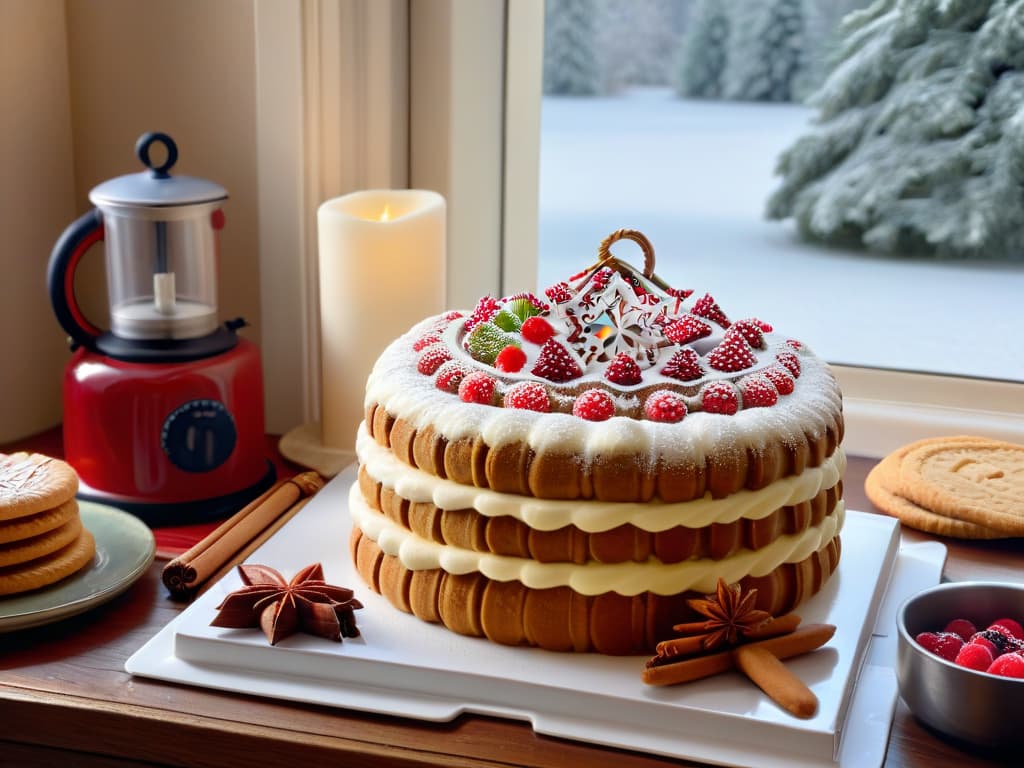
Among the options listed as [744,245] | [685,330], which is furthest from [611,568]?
[744,245]

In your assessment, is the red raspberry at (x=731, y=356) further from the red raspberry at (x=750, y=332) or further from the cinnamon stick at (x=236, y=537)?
the cinnamon stick at (x=236, y=537)

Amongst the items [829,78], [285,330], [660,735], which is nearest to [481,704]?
[660,735]

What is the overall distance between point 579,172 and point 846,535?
770mm

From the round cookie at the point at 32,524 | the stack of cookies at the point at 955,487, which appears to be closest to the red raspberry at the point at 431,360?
the round cookie at the point at 32,524

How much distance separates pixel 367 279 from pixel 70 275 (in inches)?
12.6

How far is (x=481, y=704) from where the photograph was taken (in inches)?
39.3

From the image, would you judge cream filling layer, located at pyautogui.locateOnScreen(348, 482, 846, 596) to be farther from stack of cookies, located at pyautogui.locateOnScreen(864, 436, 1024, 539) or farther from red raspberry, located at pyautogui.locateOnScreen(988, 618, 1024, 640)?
stack of cookies, located at pyautogui.locateOnScreen(864, 436, 1024, 539)

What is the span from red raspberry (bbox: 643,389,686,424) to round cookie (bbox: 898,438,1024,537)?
1.47ft

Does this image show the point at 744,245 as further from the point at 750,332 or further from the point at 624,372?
the point at 624,372

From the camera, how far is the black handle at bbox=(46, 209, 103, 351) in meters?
1.36

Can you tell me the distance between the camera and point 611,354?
1130mm

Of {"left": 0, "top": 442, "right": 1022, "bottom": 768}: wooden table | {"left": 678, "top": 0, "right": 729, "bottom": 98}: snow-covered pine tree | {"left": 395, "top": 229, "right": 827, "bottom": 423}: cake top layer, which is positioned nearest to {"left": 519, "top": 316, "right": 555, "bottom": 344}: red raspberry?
{"left": 395, "top": 229, "right": 827, "bottom": 423}: cake top layer

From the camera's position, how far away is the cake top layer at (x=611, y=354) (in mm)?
1068

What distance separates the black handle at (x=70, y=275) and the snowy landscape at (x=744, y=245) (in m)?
0.71
